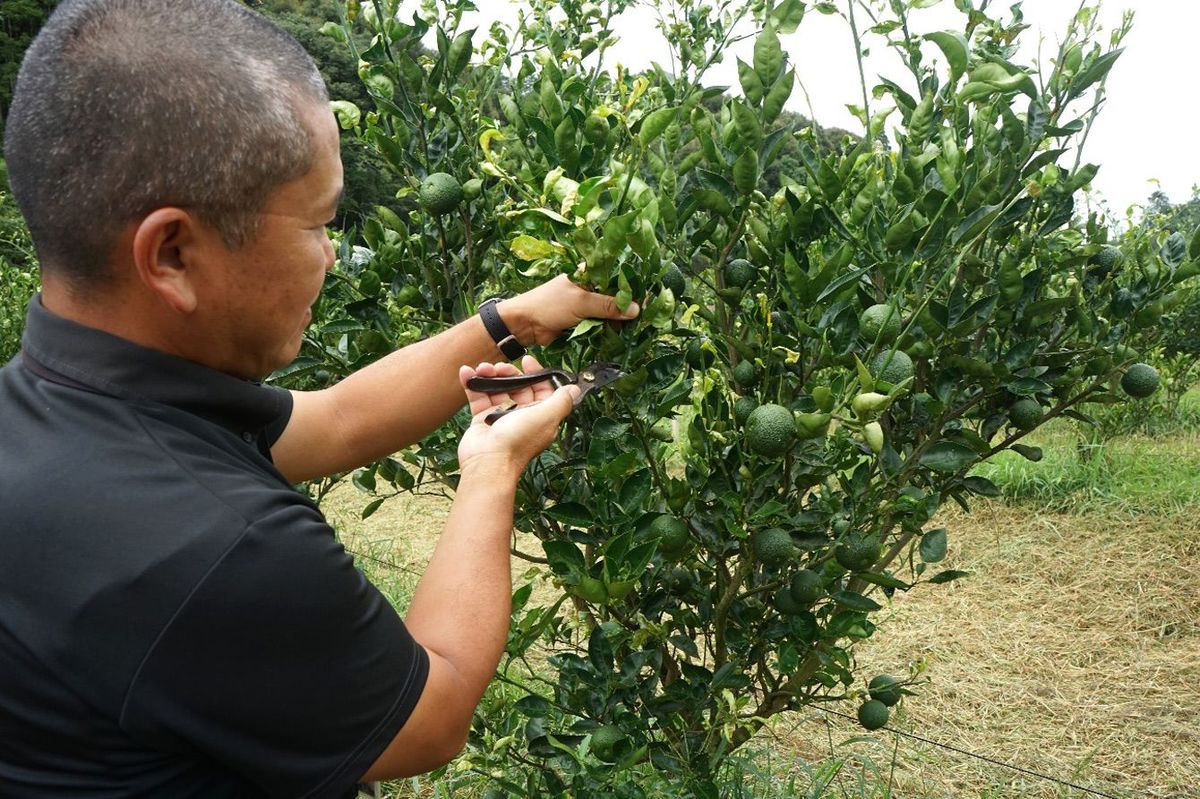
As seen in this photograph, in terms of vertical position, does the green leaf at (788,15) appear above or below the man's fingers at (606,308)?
above

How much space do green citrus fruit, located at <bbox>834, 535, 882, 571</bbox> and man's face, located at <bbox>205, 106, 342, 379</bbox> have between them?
909mm

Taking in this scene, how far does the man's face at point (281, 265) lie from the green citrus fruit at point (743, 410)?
66 centimetres

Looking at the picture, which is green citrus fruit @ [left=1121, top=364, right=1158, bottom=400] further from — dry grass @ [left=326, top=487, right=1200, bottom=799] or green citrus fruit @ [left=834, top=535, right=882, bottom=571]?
dry grass @ [left=326, top=487, right=1200, bottom=799]

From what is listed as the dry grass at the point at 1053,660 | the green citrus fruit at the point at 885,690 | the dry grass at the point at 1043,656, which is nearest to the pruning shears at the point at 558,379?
the green citrus fruit at the point at 885,690

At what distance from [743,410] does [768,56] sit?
20.4 inches

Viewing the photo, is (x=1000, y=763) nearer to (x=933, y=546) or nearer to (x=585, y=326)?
(x=933, y=546)

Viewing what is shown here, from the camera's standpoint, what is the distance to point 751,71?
1.47 m

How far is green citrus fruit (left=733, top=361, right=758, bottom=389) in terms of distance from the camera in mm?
1608

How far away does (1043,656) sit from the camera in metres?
3.91

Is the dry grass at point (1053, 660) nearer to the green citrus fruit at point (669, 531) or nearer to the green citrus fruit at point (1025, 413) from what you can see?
the green citrus fruit at point (1025, 413)

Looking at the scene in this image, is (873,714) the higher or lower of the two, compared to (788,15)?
lower

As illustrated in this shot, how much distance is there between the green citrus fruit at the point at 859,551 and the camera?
1.55 metres

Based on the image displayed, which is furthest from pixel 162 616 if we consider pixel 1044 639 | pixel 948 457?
pixel 1044 639

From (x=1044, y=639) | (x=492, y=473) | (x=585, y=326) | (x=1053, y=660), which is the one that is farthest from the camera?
(x=1044, y=639)
